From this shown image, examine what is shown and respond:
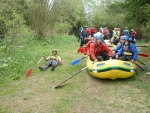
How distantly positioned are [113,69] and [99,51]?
140cm

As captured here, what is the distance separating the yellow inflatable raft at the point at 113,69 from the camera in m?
5.63

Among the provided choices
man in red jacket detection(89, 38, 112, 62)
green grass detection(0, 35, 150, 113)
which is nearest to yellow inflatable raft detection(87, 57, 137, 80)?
green grass detection(0, 35, 150, 113)

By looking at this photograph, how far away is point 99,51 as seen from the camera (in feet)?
22.5

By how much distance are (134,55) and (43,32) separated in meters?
10.9

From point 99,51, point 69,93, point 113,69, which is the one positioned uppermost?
point 99,51

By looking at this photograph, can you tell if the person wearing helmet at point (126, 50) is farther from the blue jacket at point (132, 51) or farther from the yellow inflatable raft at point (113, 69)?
the yellow inflatable raft at point (113, 69)

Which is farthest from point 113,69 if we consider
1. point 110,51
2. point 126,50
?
point 126,50

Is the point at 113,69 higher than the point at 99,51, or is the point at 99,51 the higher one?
the point at 99,51

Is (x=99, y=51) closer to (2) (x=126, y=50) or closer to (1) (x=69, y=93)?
(2) (x=126, y=50)

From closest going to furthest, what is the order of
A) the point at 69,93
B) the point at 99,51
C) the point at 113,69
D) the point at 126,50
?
the point at 69,93 → the point at 113,69 → the point at 126,50 → the point at 99,51

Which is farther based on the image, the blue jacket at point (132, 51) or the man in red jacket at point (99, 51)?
the man in red jacket at point (99, 51)

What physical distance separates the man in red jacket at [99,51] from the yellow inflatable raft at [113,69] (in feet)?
1.77

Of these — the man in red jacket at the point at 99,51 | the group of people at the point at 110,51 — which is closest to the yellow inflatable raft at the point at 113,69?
the group of people at the point at 110,51

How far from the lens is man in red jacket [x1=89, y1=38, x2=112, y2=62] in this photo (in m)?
6.58
